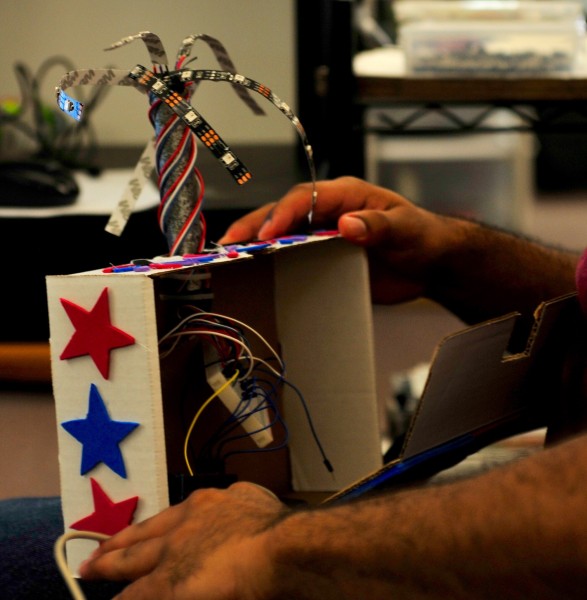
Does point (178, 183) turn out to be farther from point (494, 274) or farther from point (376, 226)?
point (494, 274)

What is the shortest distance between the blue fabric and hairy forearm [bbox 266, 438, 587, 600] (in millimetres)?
228

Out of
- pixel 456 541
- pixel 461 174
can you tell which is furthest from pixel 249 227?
pixel 461 174

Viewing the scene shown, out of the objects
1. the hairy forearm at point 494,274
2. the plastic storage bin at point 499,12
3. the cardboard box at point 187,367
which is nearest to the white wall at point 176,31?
the plastic storage bin at point 499,12

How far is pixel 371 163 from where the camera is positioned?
2.45 meters

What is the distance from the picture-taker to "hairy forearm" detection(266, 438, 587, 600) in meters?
0.45

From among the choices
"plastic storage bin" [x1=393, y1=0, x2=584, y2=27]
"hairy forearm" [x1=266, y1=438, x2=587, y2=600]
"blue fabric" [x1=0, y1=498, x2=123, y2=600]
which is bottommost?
"blue fabric" [x1=0, y1=498, x2=123, y2=600]

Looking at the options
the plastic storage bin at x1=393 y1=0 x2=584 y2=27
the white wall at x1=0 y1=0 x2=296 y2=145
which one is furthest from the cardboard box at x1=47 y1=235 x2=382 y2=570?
the white wall at x1=0 y1=0 x2=296 y2=145

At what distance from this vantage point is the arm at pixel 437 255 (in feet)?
3.04

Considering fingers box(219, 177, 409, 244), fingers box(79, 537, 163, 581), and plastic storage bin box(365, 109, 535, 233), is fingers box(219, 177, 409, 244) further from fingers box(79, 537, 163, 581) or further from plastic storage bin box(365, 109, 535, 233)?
plastic storage bin box(365, 109, 535, 233)

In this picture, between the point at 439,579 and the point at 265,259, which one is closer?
the point at 439,579

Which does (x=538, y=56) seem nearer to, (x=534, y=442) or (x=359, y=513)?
(x=534, y=442)

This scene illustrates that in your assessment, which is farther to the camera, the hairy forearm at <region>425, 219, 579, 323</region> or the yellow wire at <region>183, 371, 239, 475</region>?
the hairy forearm at <region>425, 219, 579, 323</region>

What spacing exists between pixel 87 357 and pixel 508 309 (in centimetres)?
57

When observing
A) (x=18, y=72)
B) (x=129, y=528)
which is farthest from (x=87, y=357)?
(x=18, y=72)
